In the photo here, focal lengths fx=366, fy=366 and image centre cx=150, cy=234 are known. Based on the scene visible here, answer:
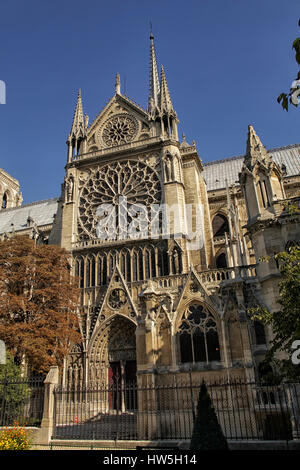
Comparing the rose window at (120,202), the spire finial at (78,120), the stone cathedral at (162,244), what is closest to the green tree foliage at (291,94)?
the stone cathedral at (162,244)

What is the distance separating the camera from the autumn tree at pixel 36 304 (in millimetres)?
19766

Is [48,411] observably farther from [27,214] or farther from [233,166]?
[27,214]

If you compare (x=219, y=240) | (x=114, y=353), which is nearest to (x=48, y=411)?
(x=114, y=353)

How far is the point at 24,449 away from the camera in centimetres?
985

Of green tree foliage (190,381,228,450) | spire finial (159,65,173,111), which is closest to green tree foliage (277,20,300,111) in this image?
green tree foliage (190,381,228,450)

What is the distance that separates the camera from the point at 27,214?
157 feet

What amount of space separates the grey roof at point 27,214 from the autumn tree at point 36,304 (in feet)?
70.3

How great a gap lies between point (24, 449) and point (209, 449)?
501cm

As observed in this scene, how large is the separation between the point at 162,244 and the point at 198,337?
889 centimetres

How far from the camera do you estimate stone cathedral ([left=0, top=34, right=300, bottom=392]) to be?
52.3 ft

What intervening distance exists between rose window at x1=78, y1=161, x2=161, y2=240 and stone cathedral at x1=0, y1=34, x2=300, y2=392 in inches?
3.2

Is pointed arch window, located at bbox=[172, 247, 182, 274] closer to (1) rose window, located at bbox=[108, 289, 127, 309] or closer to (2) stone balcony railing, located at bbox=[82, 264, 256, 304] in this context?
(1) rose window, located at bbox=[108, 289, 127, 309]

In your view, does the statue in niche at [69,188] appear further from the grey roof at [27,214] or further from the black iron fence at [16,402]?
the grey roof at [27,214]
